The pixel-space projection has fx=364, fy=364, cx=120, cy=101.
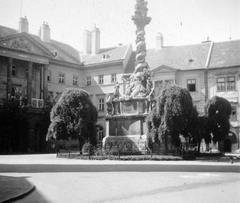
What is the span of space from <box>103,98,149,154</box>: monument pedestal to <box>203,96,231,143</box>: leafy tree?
7756 mm

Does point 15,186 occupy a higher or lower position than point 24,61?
lower

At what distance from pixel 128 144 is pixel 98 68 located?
30428 millimetres

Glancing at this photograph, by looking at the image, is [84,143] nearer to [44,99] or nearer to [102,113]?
[44,99]

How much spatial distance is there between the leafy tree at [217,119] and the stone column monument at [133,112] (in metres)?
7.27

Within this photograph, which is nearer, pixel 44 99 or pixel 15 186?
pixel 15 186

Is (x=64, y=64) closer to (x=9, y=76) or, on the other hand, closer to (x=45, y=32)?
(x=45, y=32)

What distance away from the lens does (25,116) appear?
41531 mm

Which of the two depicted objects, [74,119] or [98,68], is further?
[98,68]

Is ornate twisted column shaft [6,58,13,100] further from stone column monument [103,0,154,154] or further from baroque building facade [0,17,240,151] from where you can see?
stone column monument [103,0,154,154]

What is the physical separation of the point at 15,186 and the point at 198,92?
4001 centimetres

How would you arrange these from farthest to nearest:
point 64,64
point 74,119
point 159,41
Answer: point 159,41
point 64,64
point 74,119

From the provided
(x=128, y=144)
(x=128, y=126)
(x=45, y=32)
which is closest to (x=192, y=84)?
(x=45, y=32)

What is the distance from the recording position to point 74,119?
30359 mm

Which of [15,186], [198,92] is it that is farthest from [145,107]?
[198,92]
